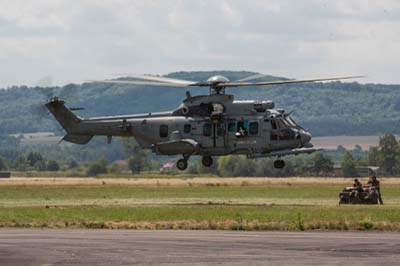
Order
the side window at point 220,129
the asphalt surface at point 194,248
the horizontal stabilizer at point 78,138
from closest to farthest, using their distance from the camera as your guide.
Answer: the asphalt surface at point 194,248
the side window at point 220,129
the horizontal stabilizer at point 78,138

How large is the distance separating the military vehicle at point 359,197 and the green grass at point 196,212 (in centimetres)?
93

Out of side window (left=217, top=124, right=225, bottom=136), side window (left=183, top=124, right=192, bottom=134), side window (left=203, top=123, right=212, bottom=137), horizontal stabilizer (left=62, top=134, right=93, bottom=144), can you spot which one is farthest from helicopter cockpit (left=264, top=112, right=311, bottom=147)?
horizontal stabilizer (left=62, top=134, right=93, bottom=144)

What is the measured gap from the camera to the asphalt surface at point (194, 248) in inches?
1209

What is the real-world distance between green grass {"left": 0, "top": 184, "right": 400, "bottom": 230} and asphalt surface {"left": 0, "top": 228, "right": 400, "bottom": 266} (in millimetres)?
2576

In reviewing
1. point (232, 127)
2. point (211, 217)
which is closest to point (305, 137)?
point (232, 127)

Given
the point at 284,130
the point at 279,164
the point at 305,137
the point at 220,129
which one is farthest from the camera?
the point at 279,164

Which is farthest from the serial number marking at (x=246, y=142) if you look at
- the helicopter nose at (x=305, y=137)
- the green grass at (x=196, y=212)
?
the green grass at (x=196, y=212)

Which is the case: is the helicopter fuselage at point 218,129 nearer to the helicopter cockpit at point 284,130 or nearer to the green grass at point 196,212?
the helicopter cockpit at point 284,130

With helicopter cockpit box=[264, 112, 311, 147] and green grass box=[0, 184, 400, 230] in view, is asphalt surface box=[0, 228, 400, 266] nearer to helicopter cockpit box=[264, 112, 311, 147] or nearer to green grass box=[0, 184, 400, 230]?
green grass box=[0, 184, 400, 230]

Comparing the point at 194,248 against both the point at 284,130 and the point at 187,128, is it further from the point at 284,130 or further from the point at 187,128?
the point at 187,128

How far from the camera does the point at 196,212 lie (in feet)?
163

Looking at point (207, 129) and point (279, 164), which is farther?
point (279, 164)

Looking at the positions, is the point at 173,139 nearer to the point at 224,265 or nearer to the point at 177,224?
the point at 177,224

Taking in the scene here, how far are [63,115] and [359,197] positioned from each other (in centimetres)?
1753
